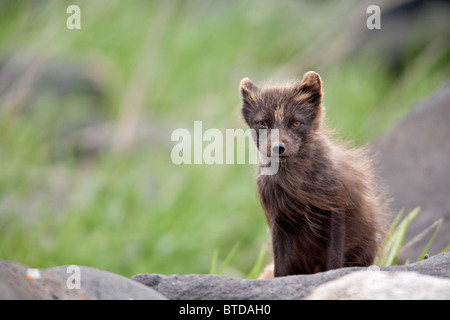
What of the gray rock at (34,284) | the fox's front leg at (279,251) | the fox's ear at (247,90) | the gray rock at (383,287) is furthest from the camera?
the fox's ear at (247,90)

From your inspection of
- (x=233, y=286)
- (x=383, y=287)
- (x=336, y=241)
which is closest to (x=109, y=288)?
(x=233, y=286)

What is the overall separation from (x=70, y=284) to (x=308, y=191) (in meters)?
1.81

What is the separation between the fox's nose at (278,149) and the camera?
402 centimetres

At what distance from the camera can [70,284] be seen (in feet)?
→ 10.2

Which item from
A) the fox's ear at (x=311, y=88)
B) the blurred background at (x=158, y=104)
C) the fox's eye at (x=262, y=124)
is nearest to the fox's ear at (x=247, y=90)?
the fox's eye at (x=262, y=124)

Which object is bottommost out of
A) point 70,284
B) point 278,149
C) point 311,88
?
point 70,284

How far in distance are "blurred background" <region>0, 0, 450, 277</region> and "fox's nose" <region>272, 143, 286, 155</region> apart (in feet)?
3.15

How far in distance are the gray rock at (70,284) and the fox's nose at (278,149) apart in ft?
4.29

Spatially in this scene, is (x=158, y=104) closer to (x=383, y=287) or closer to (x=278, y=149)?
(x=278, y=149)

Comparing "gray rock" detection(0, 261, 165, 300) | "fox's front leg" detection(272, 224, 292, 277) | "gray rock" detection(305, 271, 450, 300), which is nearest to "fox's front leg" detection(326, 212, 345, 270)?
"fox's front leg" detection(272, 224, 292, 277)

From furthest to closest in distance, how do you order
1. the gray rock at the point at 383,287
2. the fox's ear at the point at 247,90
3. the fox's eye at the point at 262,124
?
the fox's ear at the point at 247,90, the fox's eye at the point at 262,124, the gray rock at the point at 383,287

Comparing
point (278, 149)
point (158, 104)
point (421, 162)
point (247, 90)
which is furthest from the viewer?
point (158, 104)

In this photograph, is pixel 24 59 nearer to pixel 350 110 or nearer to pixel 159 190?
pixel 159 190

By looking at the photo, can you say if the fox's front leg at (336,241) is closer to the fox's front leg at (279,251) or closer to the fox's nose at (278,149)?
the fox's front leg at (279,251)
